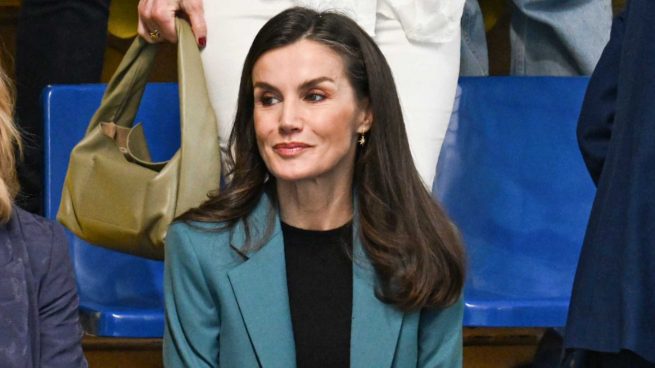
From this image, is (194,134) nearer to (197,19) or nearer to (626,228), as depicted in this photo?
(197,19)

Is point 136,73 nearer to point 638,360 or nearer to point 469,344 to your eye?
point 638,360

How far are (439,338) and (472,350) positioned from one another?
49.7 inches

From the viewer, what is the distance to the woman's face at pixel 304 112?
2.62 m

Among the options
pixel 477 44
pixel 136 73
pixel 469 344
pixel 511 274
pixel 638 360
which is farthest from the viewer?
pixel 469 344

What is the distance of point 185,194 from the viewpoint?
9.04 ft

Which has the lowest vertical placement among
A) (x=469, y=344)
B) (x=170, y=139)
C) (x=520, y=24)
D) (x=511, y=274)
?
(x=469, y=344)

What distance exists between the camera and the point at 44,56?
3.33 meters

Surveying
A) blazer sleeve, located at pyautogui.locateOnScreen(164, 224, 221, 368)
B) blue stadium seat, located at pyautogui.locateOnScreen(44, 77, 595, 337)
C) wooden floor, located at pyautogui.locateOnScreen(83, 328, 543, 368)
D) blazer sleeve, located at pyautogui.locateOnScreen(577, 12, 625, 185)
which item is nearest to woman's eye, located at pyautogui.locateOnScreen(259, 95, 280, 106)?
blazer sleeve, located at pyautogui.locateOnScreen(164, 224, 221, 368)

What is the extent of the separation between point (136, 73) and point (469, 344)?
1417mm

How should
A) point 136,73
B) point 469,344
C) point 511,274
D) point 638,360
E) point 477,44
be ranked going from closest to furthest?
1. point 638,360
2. point 136,73
3. point 511,274
4. point 477,44
5. point 469,344

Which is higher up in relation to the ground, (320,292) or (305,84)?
(305,84)

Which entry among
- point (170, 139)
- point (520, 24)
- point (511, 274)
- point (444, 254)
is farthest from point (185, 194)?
point (520, 24)

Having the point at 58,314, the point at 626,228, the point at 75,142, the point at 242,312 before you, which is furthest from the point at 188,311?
the point at 75,142

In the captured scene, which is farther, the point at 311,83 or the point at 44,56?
the point at 44,56
